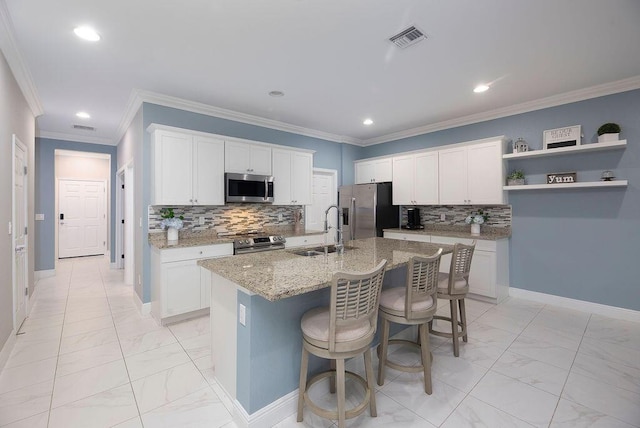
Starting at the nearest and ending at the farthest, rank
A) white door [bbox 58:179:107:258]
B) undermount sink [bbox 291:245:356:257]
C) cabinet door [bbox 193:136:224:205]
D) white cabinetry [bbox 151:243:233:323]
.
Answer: undermount sink [bbox 291:245:356:257], white cabinetry [bbox 151:243:233:323], cabinet door [bbox 193:136:224:205], white door [bbox 58:179:107:258]

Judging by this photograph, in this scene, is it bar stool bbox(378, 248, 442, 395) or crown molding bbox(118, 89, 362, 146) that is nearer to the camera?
bar stool bbox(378, 248, 442, 395)

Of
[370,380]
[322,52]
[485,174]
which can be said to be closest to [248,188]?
[322,52]

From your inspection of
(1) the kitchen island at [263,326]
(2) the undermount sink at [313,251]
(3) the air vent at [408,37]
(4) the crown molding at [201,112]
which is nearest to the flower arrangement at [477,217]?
(2) the undermount sink at [313,251]

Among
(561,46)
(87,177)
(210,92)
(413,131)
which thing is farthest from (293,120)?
(87,177)

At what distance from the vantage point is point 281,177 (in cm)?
473

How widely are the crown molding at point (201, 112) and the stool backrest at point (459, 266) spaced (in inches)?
139

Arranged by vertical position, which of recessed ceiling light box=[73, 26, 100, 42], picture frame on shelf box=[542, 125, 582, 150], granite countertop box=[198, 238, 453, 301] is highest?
recessed ceiling light box=[73, 26, 100, 42]

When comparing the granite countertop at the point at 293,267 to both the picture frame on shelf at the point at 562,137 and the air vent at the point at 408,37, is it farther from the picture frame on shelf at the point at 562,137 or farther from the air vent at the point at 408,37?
the picture frame on shelf at the point at 562,137

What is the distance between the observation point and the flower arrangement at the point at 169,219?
143 inches

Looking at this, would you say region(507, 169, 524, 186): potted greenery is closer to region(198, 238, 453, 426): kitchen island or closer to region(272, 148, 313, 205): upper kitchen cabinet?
region(198, 238, 453, 426): kitchen island

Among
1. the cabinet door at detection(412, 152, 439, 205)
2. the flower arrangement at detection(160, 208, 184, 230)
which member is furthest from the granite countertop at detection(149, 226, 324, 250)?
the cabinet door at detection(412, 152, 439, 205)

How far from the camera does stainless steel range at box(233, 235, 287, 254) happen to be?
383 cm

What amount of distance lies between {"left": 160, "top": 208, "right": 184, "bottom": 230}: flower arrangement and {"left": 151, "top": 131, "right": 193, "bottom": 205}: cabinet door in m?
0.21

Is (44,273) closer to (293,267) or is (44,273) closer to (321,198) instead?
(321,198)
